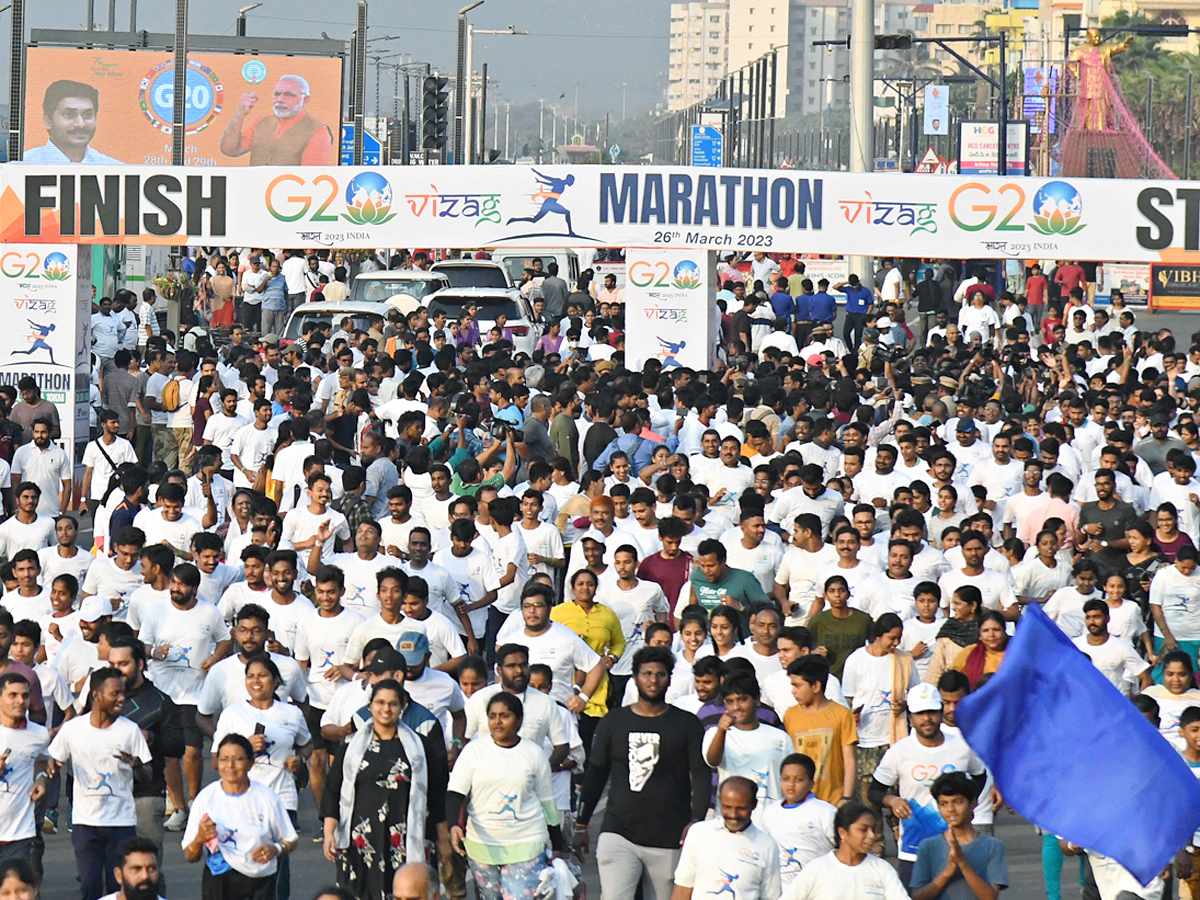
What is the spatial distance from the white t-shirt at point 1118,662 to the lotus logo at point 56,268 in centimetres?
1244

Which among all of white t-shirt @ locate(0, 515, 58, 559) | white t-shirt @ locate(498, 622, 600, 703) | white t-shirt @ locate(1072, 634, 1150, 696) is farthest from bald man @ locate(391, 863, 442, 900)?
white t-shirt @ locate(0, 515, 58, 559)

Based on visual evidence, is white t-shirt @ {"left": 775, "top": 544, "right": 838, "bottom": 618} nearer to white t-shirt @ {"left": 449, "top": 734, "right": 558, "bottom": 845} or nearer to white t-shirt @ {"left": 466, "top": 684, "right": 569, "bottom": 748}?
white t-shirt @ {"left": 466, "top": 684, "right": 569, "bottom": 748}

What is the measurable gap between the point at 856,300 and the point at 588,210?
754cm

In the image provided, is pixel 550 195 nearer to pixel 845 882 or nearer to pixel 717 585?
pixel 717 585

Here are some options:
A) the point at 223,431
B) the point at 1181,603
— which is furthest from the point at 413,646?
the point at 223,431

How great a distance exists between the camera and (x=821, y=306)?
87.9ft

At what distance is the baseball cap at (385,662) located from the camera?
29.6 ft

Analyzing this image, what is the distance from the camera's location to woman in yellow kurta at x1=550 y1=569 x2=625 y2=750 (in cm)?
1084

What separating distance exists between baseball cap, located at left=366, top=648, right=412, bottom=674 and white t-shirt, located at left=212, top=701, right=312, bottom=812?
0.45m

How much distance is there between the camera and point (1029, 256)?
65.5ft

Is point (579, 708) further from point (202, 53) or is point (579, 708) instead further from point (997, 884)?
point (202, 53)

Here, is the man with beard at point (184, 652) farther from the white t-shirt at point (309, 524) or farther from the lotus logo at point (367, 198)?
the lotus logo at point (367, 198)

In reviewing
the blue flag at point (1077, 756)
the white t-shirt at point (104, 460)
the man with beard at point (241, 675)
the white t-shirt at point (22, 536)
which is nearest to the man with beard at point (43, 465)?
the white t-shirt at point (104, 460)

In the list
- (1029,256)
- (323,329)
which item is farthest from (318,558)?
(323,329)
